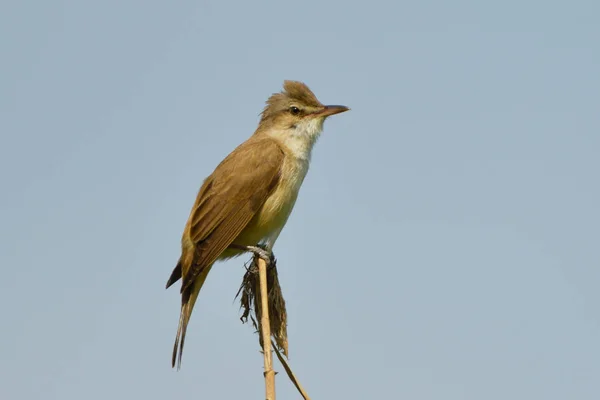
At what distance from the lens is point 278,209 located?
621cm

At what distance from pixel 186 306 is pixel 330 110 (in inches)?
92.3

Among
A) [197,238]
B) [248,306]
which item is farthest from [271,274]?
[197,238]

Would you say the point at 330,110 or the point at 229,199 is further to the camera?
the point at 330,110

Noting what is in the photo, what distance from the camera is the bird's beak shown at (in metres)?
6.96

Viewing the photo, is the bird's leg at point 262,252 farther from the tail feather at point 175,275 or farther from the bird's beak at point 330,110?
the bird's beak at point 330,110

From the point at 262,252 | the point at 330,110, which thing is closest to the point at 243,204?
the point at 262,252

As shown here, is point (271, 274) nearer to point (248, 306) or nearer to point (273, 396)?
point (248, 306)

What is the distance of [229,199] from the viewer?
6.21m

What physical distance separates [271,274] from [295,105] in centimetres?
254

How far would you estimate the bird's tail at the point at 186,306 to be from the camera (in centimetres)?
514

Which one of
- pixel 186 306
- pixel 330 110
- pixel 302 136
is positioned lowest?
pixel 186 306

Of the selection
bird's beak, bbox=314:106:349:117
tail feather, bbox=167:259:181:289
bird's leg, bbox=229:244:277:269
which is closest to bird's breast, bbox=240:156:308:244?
bird's leg, bbox=229:244:277:269

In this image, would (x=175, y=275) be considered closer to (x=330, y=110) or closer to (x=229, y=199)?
(x=229, y=199)

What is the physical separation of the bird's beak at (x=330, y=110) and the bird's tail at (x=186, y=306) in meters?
1.88
